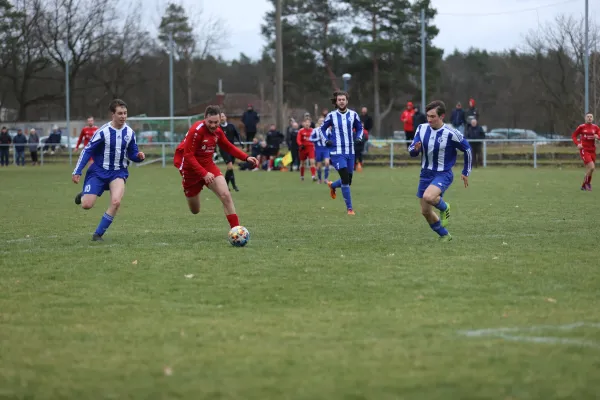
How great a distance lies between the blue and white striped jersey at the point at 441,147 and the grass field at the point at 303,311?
3.00 feet

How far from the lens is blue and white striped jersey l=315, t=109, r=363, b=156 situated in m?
15.0

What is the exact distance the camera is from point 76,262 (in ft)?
28.8

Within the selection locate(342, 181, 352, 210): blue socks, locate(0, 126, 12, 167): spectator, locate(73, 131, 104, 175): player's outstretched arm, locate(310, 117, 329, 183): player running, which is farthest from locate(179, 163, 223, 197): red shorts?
locate(0, 126, 12, 167): spectator

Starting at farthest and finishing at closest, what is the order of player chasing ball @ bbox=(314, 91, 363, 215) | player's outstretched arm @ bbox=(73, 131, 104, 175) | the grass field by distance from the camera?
player chasing ball @ bbox=(314, 91, 363, 215)
player's outstretched arm @ bbox=(73, 131, 104, 175)
the grass field

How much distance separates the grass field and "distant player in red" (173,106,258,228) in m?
0.64

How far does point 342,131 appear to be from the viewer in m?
15.1

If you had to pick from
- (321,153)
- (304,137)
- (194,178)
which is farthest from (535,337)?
(304,137)

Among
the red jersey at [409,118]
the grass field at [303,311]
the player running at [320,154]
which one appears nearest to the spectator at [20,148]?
the red jersey at [409,118]

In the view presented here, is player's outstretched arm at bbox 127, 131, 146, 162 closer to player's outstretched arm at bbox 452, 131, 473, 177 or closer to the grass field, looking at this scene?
the grass field

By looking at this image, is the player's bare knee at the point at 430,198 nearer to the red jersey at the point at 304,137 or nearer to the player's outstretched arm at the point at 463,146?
the player's outstretched arm at the point at 463,146

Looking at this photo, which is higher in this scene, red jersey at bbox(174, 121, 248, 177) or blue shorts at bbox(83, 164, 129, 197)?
red jersey at bbox(174, 121, 248, 177)

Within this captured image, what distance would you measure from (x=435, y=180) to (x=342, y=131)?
4817 millimetres

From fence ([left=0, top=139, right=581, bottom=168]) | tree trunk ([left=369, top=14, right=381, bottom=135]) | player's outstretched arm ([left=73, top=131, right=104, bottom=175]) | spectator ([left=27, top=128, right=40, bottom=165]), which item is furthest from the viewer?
tree trunk ([left=369, top=14, right=381, bottom=135])

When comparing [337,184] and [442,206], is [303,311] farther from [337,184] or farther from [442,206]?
[337,184]
